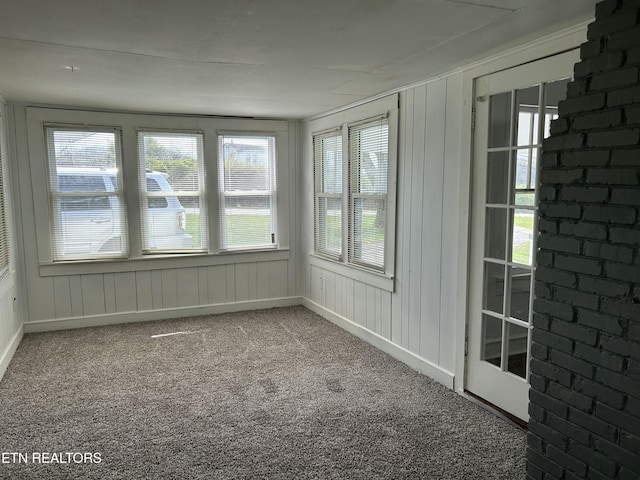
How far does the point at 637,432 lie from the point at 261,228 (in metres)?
4.44

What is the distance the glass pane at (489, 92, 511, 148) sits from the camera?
9.49 ft

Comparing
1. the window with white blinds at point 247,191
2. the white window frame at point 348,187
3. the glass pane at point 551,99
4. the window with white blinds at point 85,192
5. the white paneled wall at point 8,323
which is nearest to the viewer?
the glass pane at point 551,99

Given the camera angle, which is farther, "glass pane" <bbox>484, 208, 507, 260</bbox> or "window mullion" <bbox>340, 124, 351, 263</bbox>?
"window mullion" <bbox>340, 124, 351, 263</bbox>

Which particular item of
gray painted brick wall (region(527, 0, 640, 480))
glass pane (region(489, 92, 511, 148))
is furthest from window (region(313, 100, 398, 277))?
gray painted brick wall (region(527, 0, 640, 480))

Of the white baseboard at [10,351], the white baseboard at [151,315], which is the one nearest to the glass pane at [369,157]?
the white baseboard at [151,315]

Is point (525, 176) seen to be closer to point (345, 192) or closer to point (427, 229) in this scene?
point (427, 229)

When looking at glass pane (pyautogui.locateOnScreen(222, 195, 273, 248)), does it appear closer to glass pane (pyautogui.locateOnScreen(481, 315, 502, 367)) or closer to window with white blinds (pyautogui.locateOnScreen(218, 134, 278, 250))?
window with white blinds (pyautogui.locateOnScreen(218, 134, 278, 250))

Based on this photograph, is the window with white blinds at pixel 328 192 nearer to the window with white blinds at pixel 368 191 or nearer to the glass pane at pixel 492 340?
the window with white blinds at pixel 368 191

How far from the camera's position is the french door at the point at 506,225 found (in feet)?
8.96

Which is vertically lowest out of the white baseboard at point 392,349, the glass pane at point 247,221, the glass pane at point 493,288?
the white baseboard at point 392,349

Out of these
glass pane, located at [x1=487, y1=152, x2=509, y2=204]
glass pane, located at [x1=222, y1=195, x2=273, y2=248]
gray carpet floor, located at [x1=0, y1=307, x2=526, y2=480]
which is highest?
glass pane, located at [x1=487, y1=152, x2=509, y2=204]

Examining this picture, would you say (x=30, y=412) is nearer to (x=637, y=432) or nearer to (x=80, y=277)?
(x=80, y=277)

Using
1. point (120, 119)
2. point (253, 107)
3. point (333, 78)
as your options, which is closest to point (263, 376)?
point (333, 78)

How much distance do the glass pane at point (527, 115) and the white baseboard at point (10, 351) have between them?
417 centimetres
